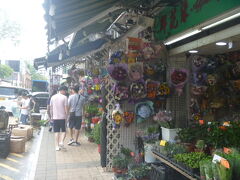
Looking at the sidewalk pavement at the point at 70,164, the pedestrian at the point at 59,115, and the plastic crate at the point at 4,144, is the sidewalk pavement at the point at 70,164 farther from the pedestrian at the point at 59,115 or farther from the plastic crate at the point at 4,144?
the plastic crate at the point at 4,144

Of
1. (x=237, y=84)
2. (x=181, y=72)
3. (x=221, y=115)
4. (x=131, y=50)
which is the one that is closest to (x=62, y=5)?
(x=131, y=50)

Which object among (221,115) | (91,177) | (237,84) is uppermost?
(237,84)

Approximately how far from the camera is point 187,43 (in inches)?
209

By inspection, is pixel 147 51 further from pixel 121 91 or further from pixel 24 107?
pixel 24 107

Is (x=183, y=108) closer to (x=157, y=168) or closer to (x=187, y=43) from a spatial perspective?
(x=187, y=43)

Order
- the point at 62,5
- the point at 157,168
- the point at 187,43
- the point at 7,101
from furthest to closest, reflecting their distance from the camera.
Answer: the point at 7,101 < the point at 187,43 < the point at 157,168 < the point at 62,5

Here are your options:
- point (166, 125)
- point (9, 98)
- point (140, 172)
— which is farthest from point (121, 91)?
point (9, 98)

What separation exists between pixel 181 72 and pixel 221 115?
1.44 m

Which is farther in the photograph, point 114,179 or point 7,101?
point 7,101

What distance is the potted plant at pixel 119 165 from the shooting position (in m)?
5.73

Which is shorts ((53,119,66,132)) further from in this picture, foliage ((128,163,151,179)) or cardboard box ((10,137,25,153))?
foliage ((128,163,151,179))

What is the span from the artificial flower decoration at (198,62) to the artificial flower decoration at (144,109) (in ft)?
4.27

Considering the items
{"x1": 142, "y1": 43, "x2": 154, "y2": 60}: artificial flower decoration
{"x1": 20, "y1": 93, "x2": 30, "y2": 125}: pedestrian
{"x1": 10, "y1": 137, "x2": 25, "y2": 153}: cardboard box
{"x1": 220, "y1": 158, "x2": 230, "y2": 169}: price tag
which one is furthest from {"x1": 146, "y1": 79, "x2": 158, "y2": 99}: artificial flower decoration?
{"x1": 20, "y1": 93, "x2": 30, "y2": 125}: pedestrian

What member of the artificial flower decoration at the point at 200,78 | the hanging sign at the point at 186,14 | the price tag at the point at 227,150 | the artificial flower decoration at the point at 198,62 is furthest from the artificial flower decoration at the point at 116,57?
the price tag at the point at 227,150
